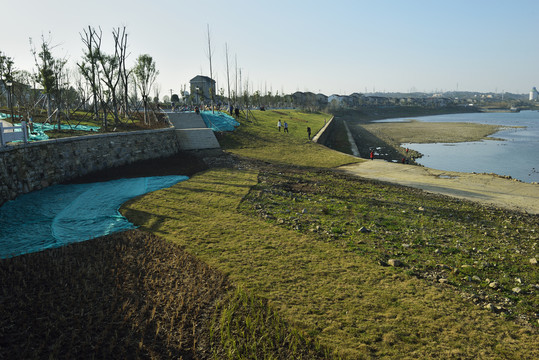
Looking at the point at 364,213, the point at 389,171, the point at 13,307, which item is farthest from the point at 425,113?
the point at 13,307

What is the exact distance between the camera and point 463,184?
66.0 ft

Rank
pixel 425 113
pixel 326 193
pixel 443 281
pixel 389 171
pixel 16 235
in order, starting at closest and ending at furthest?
pixel 443 281, pixel 16 235, pixel 326 193, pixel 389 171, pixel 425 113

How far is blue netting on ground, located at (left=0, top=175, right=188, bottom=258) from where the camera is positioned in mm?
9977

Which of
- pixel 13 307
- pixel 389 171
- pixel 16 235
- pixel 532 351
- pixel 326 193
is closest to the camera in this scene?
pixel 532 351

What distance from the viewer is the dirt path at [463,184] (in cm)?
1667

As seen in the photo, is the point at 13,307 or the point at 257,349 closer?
the point at 257,349

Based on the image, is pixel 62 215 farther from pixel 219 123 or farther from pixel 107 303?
pixel 219 123

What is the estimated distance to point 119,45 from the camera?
3052 cm

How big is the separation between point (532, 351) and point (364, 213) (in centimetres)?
773

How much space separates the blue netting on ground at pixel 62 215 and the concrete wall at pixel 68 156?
24.7 inches

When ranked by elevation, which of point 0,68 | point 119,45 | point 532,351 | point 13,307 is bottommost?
point 532,351

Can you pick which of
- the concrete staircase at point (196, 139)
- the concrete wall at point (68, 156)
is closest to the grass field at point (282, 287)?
the concrete wall at point (68, 156)

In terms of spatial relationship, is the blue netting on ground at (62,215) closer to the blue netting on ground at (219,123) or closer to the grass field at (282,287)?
the grass field at (282,287)

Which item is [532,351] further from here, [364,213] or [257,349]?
[364,213]
